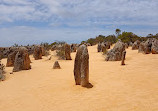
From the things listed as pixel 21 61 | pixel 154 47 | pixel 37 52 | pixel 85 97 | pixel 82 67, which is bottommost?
pixel 85 97

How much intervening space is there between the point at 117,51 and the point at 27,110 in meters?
10.9

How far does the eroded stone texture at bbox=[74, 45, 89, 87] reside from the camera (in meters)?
6.12

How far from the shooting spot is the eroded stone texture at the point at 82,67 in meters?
6.12

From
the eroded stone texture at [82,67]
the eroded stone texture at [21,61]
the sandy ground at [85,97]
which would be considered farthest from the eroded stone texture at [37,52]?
the eroded stone texture at [82,67]

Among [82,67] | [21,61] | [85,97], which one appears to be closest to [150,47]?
[82,67]

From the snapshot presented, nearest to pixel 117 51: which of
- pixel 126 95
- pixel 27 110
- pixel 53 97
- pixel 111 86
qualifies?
pixel 111 86

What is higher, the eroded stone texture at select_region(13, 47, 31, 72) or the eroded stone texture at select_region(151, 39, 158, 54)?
the eroded stone texture at select_region(151, 39, 158, 54)

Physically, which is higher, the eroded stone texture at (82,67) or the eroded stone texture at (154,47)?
the eroded stone texture at (154,47)

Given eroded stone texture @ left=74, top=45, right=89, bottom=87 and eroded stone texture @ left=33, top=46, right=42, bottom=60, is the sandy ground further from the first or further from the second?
eroded stone texture @ left=33, top=46, right=42, bottom=60

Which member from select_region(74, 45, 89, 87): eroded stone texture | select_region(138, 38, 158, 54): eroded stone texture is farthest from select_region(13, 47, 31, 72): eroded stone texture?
select_region(138, 38, 158, 54): eroded stone texture

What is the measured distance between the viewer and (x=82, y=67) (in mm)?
6133

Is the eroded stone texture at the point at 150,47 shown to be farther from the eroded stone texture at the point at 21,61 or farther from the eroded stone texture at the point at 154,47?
the eroded stone texture at the point at 21,61

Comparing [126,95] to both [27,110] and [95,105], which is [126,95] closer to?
[95,105]

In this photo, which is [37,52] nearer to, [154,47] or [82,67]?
[82,67]
